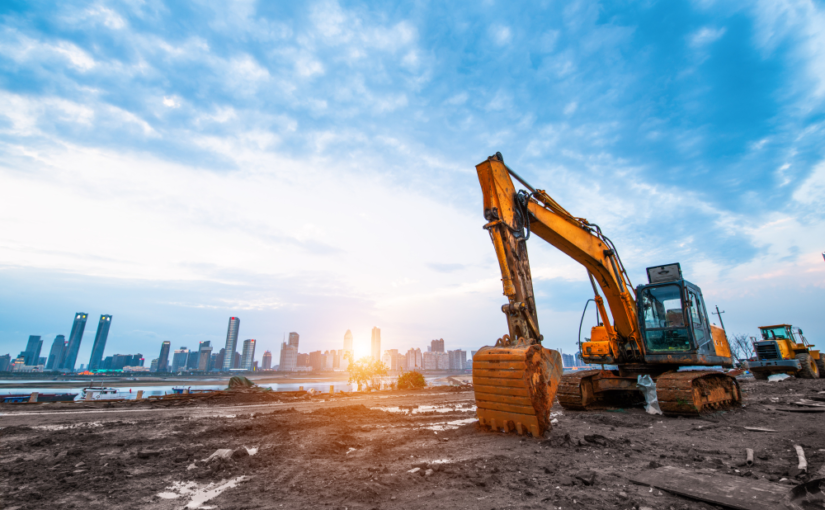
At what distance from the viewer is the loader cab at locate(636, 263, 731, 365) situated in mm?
9672

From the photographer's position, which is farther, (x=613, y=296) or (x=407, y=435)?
(x=613, y=296)

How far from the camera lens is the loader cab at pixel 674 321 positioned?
9672 mm

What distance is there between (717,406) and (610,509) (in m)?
9.69

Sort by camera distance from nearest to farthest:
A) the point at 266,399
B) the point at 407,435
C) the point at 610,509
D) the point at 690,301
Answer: the point at 610,509
the point at 407,435
the point at 690,301
the point at 266,399

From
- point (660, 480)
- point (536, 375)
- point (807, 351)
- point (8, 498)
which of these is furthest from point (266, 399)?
point (807, 351)

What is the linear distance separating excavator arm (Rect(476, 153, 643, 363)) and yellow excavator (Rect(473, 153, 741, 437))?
0.08ft

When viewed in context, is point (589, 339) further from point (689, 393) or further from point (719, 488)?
point (719, 488)

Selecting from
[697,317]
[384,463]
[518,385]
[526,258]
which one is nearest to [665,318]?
[697,317]

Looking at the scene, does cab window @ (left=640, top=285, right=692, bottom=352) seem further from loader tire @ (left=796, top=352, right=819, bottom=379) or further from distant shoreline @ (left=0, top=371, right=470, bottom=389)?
distant shoreline @ (left=0, top=371, right=470, bottom=389)

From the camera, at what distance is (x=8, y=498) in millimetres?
4082

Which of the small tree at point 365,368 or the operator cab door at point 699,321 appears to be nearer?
the operator cab door at point 699,321

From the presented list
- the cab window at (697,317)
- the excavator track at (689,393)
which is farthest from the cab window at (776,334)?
the cab window at (697,317)

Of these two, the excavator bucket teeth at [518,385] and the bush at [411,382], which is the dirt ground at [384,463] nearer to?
the excavator bucket teeth at [518,385]

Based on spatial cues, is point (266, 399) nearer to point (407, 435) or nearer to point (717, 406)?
point (407, 435)
